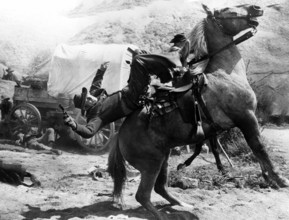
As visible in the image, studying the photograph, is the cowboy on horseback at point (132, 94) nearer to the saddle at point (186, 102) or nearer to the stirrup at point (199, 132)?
the saddle at point (186, 102)

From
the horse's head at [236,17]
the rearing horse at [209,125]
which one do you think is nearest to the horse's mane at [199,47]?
the rearing horse at [209,125]

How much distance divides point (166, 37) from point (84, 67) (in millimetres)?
5616

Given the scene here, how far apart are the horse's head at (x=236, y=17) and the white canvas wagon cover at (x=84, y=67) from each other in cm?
542

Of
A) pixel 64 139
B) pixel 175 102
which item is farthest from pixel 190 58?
pixel 64 139

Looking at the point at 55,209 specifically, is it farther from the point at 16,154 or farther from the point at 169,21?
the point at 169,21

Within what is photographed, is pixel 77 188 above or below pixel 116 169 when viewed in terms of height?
below

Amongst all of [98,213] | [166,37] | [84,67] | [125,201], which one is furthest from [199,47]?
[166,37]

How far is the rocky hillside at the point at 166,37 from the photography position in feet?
40.8

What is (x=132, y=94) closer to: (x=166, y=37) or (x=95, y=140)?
(x=95, y=140)

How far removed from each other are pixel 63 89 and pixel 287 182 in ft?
24.8

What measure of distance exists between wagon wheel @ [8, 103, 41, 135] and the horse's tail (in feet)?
19.4

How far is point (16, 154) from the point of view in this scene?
8586mm

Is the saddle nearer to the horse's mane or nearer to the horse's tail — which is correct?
the horse's mane

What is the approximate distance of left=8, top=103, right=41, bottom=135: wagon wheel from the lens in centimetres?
1009
